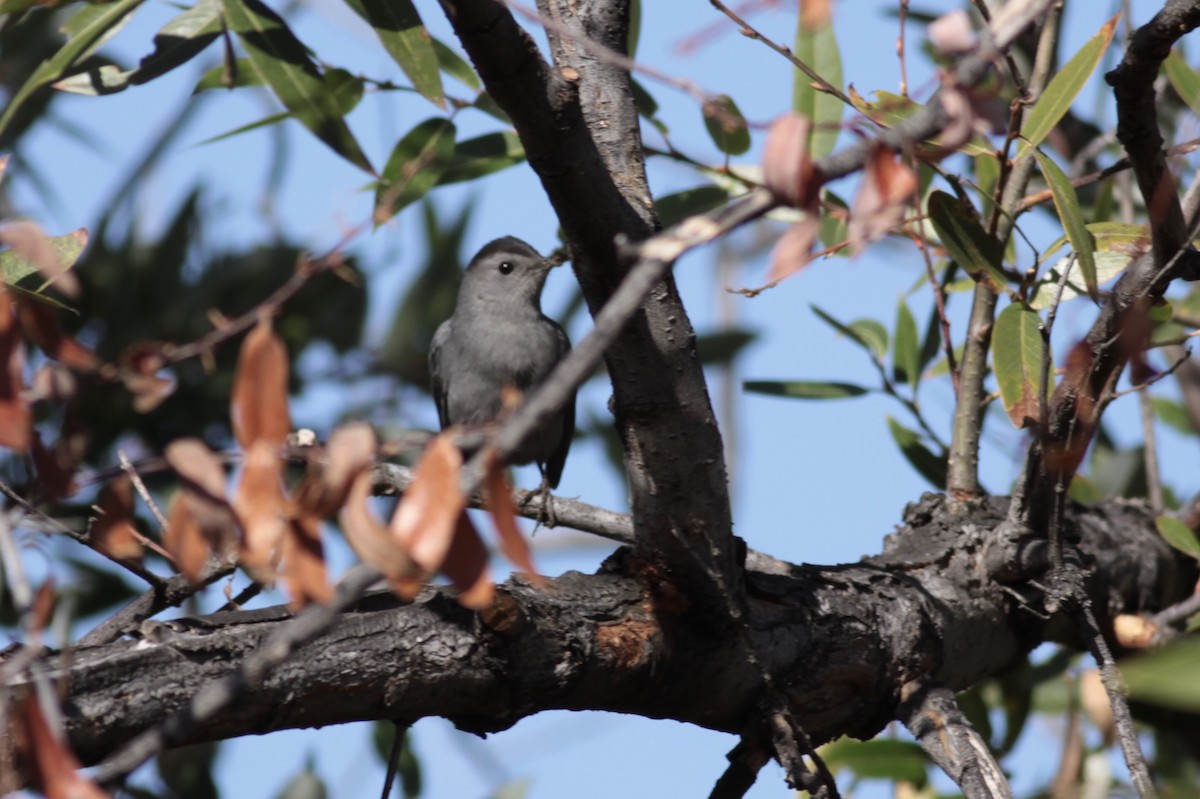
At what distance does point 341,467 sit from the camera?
116 centimetres

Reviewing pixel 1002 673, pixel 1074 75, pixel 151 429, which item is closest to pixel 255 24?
pixel 151 429

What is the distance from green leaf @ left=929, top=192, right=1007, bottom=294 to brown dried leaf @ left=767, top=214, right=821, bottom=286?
1557 millimetres

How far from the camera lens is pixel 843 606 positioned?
9.24ft

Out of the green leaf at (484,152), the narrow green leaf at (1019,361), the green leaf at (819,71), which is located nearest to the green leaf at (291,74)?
the green leaf at (484,152)

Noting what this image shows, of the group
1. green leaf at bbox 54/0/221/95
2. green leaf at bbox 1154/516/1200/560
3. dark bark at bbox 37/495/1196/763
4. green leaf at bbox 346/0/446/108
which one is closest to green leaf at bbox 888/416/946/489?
dark bark at bbox 37/495/1196/763

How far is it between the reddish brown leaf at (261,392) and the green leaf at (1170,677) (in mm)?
769

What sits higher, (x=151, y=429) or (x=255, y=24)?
(x=255, y=24)

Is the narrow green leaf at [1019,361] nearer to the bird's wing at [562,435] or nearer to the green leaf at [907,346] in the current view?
the green leaf at [907,346]

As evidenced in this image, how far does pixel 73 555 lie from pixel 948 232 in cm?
341

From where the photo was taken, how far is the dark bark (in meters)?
1.91

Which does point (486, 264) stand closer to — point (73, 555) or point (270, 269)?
point (270, 269)

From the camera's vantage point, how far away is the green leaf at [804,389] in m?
4.01

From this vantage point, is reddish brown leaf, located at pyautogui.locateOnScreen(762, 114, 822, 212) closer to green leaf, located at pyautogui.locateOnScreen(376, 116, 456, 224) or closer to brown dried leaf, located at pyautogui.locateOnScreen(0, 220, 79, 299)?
brown dried leaf, located at pyautogui.locateOnScreen(0, 220, 79, 299)

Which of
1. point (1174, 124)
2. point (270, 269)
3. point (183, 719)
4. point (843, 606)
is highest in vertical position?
point (1174, 124)
